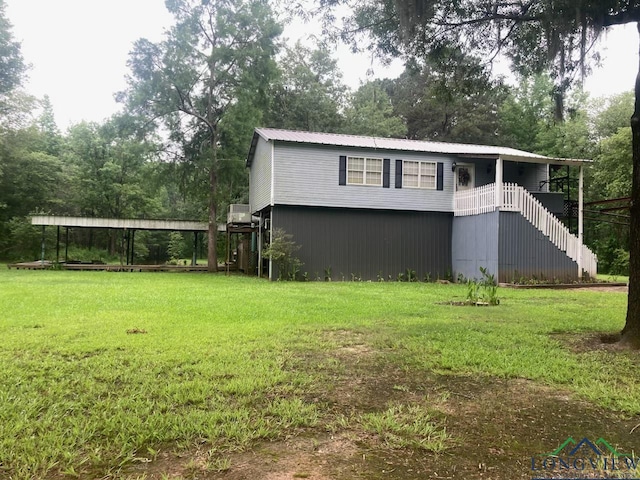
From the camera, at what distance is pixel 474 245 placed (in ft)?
50.3

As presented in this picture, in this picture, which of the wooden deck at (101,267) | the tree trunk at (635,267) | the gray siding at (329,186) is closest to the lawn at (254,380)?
the tree trunk at (635,267)

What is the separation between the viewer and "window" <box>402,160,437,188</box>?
16422 millimetres

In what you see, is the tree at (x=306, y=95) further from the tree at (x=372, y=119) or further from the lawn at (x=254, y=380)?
the lawn at (x=254, y=380)

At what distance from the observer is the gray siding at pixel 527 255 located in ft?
46.2

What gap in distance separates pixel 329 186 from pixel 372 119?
18626 mm

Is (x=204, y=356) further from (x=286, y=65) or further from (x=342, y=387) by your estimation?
(x=286, y=65)

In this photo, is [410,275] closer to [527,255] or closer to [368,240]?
[368,240]

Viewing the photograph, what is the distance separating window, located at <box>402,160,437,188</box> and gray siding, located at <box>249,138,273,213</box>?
4.79 m

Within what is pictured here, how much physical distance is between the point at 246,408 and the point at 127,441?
761mm

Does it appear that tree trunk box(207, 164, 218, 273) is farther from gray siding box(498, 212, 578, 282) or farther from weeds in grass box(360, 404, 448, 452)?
weeds in grass box(360, 404, 448, 452)

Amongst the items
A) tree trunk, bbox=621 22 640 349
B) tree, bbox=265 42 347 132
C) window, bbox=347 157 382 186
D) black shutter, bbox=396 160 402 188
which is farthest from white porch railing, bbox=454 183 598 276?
tree, bbox=265 42 347 132

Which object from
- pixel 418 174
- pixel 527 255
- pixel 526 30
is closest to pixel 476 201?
pixel 418 174

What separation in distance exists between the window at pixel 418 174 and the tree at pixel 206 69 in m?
9.10

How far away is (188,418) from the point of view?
9.37 feet
